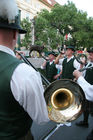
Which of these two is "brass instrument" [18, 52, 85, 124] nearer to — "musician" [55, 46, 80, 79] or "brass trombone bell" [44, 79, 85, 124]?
"brass trombone bell" [44, 79, 85, 124]

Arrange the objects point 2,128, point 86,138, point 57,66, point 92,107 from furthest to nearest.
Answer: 1. point 57,66
2. point 92,107
3. point 86,138
4. point 2,128

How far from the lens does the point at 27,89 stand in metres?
0.97

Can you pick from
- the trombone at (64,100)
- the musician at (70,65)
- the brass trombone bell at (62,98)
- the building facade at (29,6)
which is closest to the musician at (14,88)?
the trombone at (64,100)

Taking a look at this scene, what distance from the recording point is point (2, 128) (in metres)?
1.07

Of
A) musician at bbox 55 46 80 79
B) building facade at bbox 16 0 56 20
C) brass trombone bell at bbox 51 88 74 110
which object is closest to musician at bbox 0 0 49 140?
brass trombone bell at bbox 51 88 74 110

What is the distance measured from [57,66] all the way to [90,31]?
2339cm

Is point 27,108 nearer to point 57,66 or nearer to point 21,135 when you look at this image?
point 21,135

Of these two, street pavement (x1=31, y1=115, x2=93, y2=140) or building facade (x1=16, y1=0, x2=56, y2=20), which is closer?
street pavement (x1=31, y1=115, x2=93, y2=140)

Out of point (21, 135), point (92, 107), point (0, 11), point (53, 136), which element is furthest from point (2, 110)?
point (92, 107)

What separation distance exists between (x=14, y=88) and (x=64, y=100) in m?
1.17

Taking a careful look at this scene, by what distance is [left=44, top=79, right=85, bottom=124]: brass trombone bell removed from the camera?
A: 1.77 metres

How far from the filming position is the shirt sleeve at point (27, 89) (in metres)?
0.96

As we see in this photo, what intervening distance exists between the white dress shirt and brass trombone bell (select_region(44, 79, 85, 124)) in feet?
2.18

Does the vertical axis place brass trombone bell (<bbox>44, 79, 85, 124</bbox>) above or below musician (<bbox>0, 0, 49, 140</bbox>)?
below
